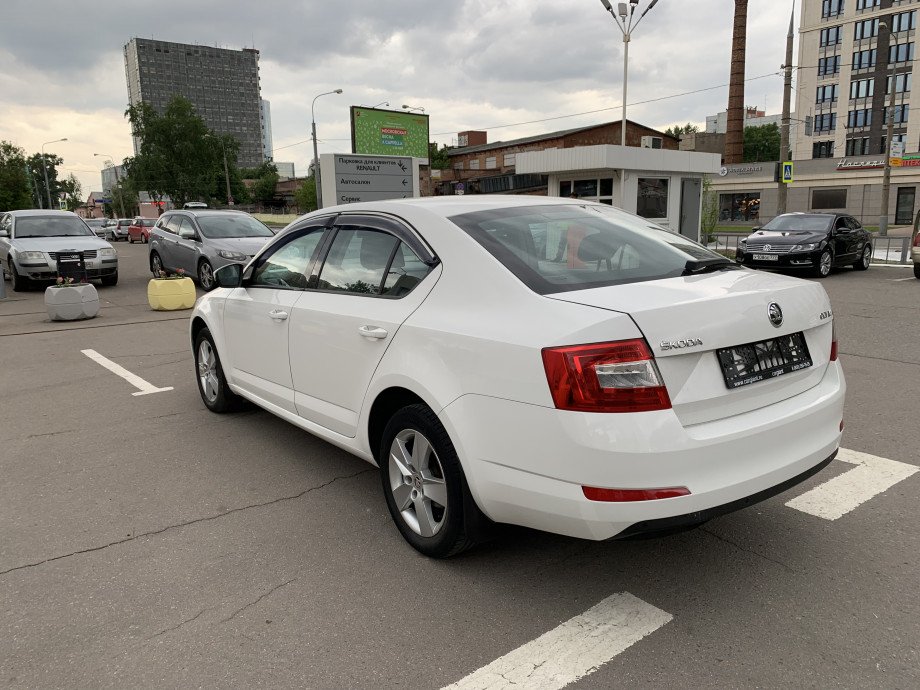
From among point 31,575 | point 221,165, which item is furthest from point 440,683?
point 221,165

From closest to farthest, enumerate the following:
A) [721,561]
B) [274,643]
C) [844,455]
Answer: [274,643]
[721,561]
[844,455]

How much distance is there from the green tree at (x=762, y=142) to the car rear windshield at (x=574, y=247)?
104246 mm

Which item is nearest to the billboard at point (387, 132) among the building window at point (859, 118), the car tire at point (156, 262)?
the car tire at point (156, 262)

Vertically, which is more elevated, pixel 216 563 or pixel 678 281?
pixel 678 281

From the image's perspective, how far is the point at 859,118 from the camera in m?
64.9

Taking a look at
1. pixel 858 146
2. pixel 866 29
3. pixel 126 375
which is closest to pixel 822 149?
pixel 858 146

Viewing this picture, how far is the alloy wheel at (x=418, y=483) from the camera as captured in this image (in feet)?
10.4

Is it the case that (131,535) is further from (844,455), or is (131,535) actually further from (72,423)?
(844,455)

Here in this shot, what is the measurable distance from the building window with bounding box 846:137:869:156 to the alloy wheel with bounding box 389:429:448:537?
→ 2883 inches

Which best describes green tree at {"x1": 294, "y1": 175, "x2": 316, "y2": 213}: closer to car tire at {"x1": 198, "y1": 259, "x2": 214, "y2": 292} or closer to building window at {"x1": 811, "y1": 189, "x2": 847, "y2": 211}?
building window at {"x1": 811, "y1": 189, "x2": 847, "y2": 211}

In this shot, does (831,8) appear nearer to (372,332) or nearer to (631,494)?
(372,332)

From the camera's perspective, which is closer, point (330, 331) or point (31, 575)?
point (31, 575)

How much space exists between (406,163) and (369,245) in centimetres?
2095

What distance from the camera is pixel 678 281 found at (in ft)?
9.91
